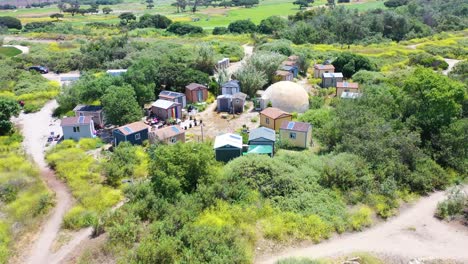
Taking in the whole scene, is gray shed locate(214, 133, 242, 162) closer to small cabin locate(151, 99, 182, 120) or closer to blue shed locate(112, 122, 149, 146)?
blue shed locate(112, 122, 149, 146)

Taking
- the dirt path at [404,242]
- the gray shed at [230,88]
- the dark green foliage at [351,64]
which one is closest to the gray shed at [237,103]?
the gray shed at [230,88]

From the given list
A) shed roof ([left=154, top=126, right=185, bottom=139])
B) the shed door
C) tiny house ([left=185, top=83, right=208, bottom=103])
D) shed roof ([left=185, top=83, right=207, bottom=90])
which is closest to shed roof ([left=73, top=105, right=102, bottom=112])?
shed roof ([left=154, top=126, right=185, bottom=139])

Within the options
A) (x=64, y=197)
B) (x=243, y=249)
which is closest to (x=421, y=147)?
(x=243, y=249)

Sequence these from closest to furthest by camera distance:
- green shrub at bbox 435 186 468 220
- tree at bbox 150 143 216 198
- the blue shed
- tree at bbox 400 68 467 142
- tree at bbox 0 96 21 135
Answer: green shrub at bbox 435 186 468 220 < tree at bbox 150 143 216 198 < tree at bbox 400 68 467 142 < the blue shed < tree at bbox 0 96 21 135

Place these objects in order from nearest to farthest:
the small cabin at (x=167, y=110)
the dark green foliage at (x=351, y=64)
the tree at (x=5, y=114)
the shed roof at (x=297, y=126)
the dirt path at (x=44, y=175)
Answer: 1. the dirt path at (x=44, y=175)
2. the shed roof at (x=297, y=126)
3. the tree at (x=5, y=114)
4. the small cabin at (x=167, y=110)
5. the dark green foliage at (x=351, y=64)

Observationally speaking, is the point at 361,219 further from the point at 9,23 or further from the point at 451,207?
the point at 9,23

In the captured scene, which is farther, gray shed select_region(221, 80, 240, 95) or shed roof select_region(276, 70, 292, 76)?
shed roof select_region(276, 70, 292, 76)

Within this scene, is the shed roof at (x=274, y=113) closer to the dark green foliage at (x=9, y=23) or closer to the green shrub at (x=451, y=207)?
the green shrub at (x=451, y=207)
